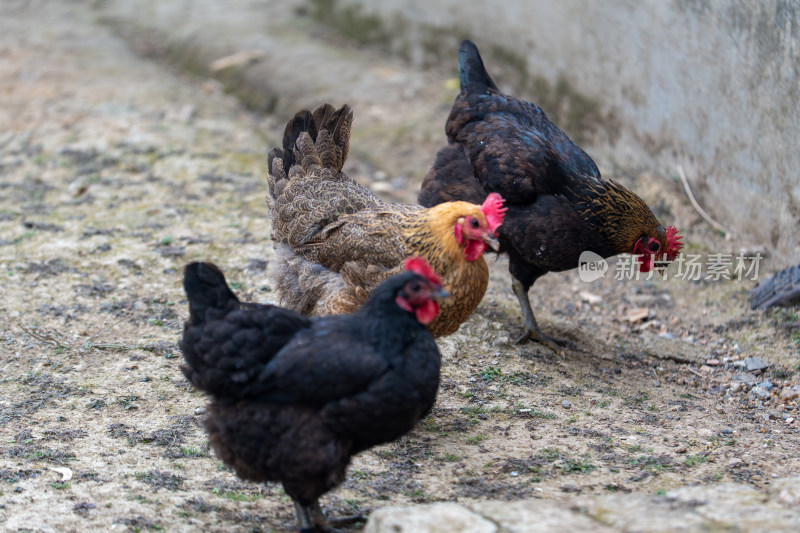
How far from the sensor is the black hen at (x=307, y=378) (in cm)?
302

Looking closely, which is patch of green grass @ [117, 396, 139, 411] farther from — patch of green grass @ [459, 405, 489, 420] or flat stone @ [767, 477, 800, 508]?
flat stone @ [767, 477, 800, 508]

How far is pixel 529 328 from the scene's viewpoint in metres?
5.29

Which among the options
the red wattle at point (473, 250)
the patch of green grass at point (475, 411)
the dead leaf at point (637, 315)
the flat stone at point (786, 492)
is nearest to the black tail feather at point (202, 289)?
the red wattle at point (473, 250)

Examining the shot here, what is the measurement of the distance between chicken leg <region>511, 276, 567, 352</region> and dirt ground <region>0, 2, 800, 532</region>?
8cm

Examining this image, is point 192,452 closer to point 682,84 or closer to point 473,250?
point 473,250

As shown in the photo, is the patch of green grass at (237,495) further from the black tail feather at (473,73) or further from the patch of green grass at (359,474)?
the black tail feather at (473,73)

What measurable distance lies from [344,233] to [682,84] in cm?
381

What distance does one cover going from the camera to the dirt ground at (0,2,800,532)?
3545 mm

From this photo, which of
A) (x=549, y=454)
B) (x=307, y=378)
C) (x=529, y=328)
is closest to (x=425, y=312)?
(x=307, y=378)

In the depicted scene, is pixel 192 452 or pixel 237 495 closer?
pixel 237 495

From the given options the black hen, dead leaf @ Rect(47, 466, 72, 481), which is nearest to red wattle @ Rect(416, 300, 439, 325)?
the black hen

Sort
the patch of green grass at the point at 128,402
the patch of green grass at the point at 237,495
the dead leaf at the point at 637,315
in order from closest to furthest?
the patch of green grass at the point at 237,495 < the patch of green grass at the point at 128,402 < the dead leaf at the point at 637,315

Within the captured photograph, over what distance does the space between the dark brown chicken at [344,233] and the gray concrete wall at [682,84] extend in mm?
2423

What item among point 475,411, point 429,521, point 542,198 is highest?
point 542,198
